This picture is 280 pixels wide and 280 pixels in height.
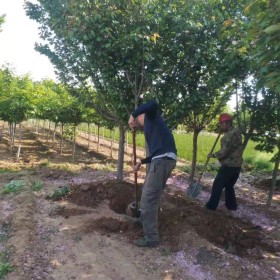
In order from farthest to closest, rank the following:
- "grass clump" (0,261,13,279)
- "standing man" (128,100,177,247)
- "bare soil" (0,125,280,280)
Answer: "standing man" (128,100,177,247)
"bare soil" (0,125,280,280)
"grass clump" (0,261,13,279)

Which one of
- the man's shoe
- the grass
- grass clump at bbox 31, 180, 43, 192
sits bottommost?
the grass

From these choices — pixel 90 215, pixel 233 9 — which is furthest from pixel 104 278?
pixel 233 9

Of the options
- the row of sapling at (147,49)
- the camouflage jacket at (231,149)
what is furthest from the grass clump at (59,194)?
the camouflage jacket at (231,149)

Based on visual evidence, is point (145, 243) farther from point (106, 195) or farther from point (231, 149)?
point (231, 149)

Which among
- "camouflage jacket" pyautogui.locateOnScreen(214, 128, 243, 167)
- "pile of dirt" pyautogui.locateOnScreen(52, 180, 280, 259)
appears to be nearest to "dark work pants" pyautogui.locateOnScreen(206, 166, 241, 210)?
"camouflage jacket" pyautogui.locateOnScreen(214, 128, 243, 167)

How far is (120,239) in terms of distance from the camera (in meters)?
4.98

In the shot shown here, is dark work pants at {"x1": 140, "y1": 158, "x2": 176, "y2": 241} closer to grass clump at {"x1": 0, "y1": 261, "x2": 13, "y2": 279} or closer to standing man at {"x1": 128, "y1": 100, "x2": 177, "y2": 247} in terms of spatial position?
standing man at {"x1": 128, "y1": 100, "x2": 177, "y2": 247}

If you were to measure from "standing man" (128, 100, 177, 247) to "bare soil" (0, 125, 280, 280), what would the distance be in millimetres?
299

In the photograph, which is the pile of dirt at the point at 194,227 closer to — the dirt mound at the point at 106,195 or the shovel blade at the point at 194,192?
the dirt mound at the point at 106,195

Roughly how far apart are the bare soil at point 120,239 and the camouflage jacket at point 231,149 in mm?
1065

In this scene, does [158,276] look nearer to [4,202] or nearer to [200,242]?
[200,242]

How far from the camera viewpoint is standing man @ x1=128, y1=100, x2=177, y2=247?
15.5 feet

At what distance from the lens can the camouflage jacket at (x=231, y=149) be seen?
21.3ft

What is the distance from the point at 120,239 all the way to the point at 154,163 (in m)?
1.26
